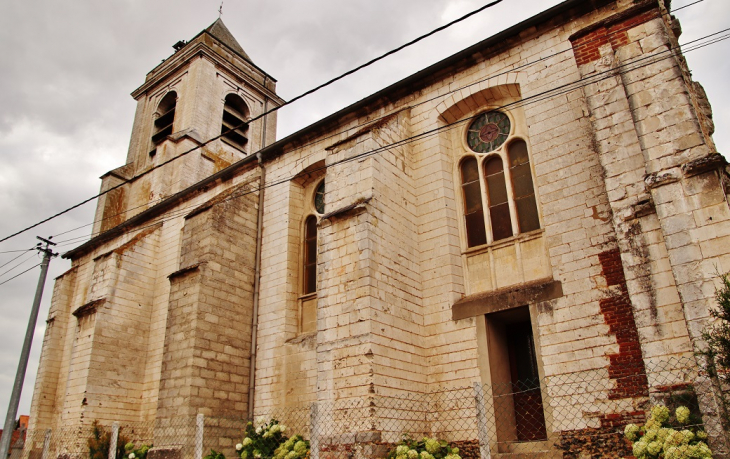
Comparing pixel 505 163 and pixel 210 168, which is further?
pixel 210 168

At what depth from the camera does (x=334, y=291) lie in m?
9.27

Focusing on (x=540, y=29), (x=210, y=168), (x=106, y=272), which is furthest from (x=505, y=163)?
(x=210, y=168)

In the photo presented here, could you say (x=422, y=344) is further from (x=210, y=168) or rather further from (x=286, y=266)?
(x=210, y=168)

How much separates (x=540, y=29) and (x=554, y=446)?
7.12 metres

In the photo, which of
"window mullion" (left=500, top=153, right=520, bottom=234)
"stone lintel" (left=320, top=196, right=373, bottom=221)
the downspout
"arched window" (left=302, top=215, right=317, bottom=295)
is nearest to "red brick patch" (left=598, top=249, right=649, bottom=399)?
"window mullion" (left=500, top=153, right=520, bottom=234)

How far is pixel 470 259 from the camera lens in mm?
9984

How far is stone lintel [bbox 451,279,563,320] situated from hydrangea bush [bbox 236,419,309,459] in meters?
3.48

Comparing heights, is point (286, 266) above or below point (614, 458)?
above

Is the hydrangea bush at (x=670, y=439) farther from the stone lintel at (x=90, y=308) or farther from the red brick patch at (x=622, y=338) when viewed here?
the stone lintel at (x=90, y=308)

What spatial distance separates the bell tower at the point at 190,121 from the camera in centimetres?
2092

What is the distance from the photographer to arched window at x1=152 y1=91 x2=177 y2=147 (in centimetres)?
2322

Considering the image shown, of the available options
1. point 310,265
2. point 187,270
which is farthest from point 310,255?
point 187,270

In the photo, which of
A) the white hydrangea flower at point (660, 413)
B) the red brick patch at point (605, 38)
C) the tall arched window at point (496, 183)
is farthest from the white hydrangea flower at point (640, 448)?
the red brick patch at point (605, 38)

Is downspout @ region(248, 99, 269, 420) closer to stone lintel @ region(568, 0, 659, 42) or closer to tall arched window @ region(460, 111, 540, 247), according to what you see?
tall arched window @ region(460, 111, 540, 247)
